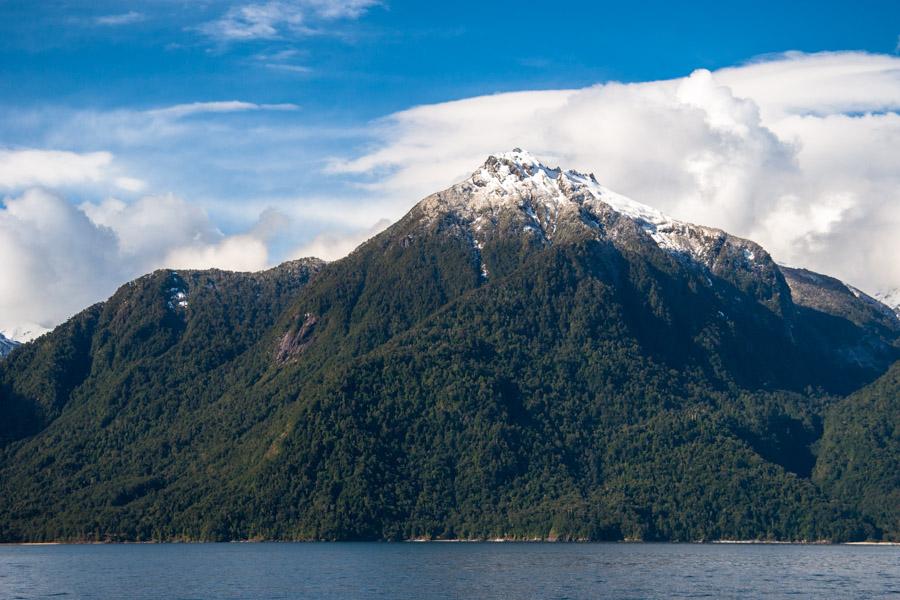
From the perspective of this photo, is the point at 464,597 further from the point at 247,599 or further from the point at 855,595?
the point at 855,595

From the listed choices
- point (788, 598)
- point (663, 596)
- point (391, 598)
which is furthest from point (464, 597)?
point (788, 598)

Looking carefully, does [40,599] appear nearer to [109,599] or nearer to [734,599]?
[109,599]

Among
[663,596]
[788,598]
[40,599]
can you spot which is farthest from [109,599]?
[788,598]

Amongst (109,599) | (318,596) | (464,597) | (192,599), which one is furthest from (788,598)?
(109,599)

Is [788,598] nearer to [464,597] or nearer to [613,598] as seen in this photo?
[613,598]

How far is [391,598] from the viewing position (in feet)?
643

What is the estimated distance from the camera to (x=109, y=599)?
199375 mm

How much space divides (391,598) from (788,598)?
58.8 meters

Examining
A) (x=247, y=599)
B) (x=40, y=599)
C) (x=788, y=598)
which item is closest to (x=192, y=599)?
(x=247, y=599)

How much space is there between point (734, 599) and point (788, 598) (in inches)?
352

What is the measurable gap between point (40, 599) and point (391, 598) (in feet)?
175

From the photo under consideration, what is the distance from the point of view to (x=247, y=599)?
196625 mm

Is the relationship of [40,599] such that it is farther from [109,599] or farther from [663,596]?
[663,596]

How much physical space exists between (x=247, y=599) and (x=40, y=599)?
31.9m
